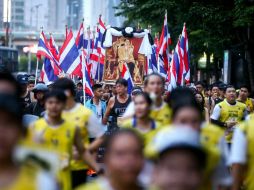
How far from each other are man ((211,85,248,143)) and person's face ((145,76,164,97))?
3511mm

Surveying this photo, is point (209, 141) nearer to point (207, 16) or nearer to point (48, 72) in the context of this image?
point (48, 72)

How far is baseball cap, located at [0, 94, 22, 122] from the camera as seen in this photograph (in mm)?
3986

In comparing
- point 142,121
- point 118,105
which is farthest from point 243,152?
point 118,105

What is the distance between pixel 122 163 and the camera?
14.8 ft

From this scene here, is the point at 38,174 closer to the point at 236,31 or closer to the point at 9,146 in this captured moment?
the point at 9,146

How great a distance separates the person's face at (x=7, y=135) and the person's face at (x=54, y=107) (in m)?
3.99

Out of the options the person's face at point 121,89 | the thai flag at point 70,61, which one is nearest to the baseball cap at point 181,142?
the person's face at point 121,89

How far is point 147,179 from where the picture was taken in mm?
4938

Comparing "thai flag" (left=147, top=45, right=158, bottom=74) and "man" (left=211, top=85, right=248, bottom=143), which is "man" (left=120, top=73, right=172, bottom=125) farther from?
"thai flag" (left=147, top=45, right=158, bottom=74)

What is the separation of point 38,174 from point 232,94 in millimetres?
9518

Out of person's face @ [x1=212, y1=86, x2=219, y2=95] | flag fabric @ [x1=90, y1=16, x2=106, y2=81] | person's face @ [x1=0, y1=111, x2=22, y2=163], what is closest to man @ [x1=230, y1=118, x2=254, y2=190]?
person's face @ [x1=0, y1=111, x2=22, y2=163]

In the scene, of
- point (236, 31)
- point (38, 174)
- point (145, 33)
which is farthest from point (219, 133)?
point (236, 31)

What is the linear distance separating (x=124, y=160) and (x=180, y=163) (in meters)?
0.53

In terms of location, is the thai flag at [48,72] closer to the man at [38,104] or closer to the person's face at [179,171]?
the man at [38,104]
